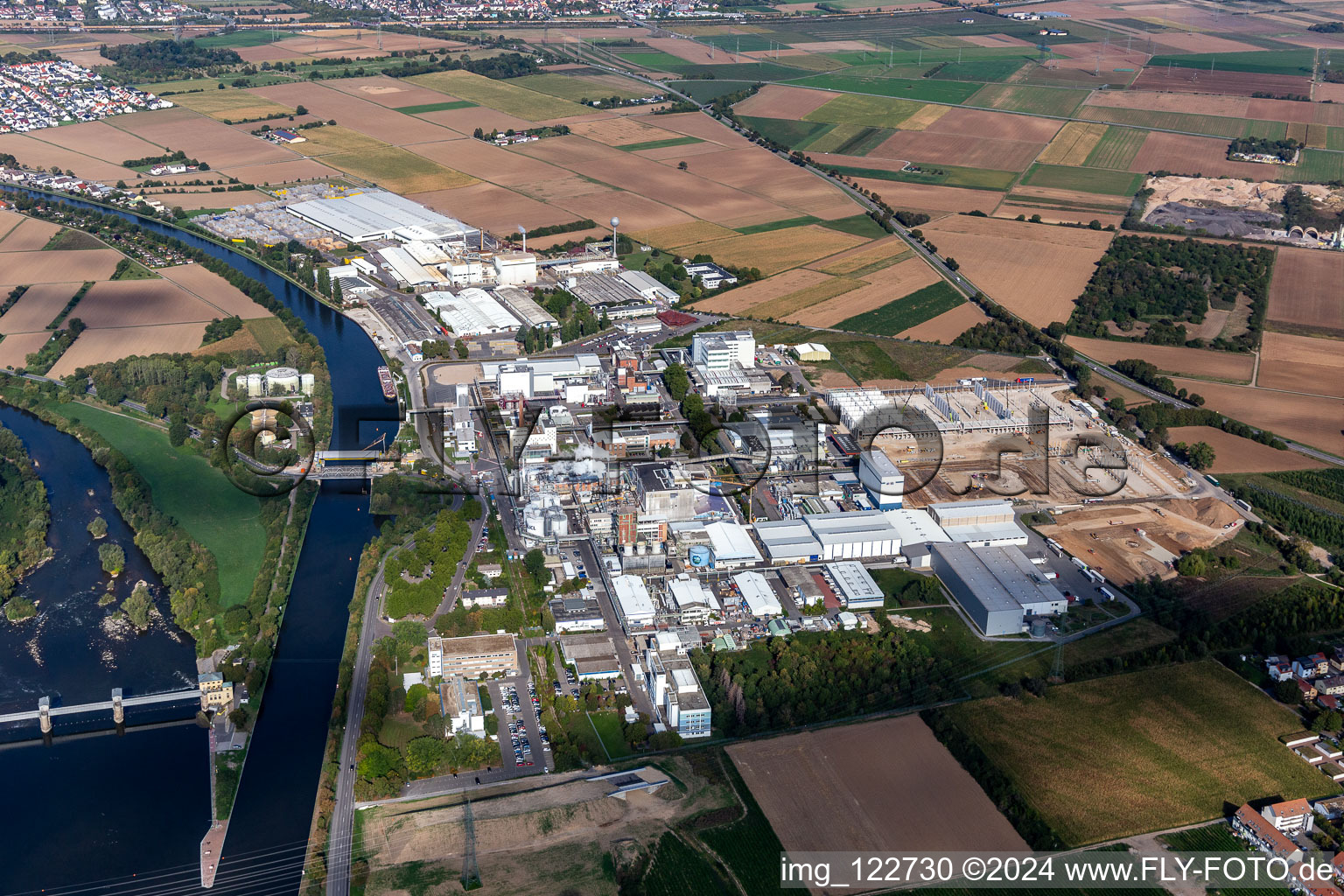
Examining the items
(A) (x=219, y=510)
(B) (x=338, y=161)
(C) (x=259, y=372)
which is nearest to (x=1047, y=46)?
(B) (x=338, y=161)

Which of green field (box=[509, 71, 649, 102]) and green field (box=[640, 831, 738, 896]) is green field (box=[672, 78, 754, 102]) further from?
green field (box=[640, 831, 738, 896])

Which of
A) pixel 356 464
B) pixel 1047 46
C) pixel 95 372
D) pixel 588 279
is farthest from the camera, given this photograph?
pixel 1047 46

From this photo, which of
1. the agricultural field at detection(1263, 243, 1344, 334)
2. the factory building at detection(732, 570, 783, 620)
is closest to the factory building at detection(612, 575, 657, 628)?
the factory building at detection(732, 570, 783, 620)

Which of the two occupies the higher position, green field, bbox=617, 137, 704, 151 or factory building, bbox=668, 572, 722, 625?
green field, bbox=617, 137, 704, 151

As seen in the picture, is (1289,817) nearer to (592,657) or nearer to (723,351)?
(592,657)

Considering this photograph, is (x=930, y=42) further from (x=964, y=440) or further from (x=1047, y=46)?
(x=964, y=440)

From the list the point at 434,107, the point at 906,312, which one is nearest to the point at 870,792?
the point at 906,312

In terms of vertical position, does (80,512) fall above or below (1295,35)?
below
